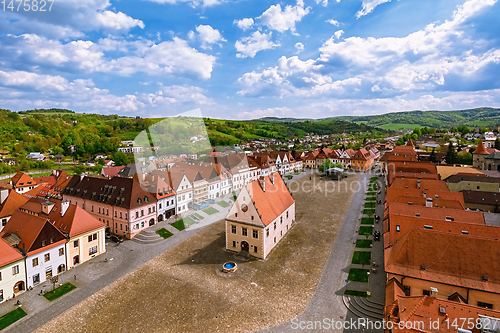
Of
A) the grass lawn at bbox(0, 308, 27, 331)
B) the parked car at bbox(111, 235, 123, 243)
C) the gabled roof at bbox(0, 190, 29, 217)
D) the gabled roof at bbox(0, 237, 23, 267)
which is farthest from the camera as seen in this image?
the gabled roof at bbox(0, 190, 29, 217)

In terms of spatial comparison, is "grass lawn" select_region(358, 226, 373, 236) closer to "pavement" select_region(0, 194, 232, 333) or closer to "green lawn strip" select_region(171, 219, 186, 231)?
"pavement" select_region(0, 194, 232, 333)

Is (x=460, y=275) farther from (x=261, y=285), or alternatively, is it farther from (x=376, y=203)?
(x=376, y=203)

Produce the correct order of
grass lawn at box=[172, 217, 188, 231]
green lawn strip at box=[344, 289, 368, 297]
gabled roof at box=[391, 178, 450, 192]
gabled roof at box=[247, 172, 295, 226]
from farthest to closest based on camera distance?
1. gabled roof at box=[391, 178, 450, 192]
2. grass lawn at box=[172, 217, 188, 231]
3. gabled roof at box=[247, 172, 295, 226]
4. green lawn strip at box=[344, 289, 368, 297]

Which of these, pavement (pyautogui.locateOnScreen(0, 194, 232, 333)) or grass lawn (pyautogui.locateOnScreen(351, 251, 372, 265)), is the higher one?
grass lawn (pyautogui.locateOnScreen(351, 251, 372, 265))

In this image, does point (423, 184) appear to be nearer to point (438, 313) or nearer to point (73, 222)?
point (438, 313)

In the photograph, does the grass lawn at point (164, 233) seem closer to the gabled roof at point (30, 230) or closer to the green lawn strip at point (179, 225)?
the green lawn strip at point (179, 225)

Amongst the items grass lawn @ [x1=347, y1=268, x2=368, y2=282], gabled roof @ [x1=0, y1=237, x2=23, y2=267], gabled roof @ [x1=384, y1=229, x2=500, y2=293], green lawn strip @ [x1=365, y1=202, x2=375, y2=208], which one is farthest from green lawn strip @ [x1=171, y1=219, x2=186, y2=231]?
green lawn strip @ [x1=365, y1=202, x2=375, y2=208]

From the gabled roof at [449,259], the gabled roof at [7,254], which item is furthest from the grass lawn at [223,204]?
the gabled roof at [449,259]

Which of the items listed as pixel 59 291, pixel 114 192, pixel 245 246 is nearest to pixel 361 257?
pixel 245 246
